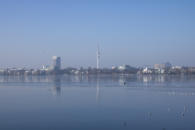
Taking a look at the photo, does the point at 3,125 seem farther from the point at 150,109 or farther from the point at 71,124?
the point at 150,109

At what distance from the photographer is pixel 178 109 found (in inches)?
573

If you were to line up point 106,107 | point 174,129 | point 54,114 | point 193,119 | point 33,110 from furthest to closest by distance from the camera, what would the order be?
point 106,107 < point 33,110 < point 54,114 < point 193,119 < point 174,129

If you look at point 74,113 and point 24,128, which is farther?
point 74,113

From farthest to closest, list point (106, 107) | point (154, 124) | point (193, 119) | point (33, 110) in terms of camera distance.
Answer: point (106, 107), point (33, 110), point (193, 119), point (154, 124)

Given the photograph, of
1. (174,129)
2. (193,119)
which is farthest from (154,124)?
(193,119)

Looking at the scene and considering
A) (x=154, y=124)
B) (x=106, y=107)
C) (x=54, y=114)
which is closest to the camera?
(x=154, y=124)

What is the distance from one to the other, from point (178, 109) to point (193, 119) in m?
2.46

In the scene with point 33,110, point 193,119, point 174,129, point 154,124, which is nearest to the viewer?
point 174,129

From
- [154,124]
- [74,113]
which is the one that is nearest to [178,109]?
[154,124]

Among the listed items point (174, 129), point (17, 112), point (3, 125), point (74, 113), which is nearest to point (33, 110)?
point (17, 112)

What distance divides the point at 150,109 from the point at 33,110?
209 inches

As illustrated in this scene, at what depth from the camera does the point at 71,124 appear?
11.0 meters

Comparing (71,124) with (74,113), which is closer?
(71,124)

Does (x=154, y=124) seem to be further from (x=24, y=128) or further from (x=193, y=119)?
(x=24, y=128)
